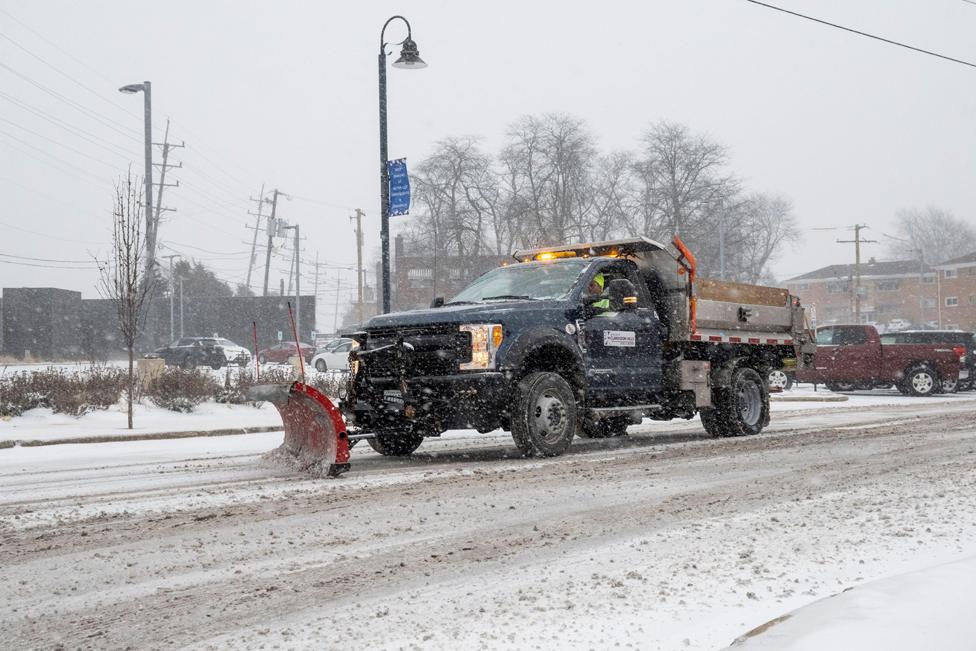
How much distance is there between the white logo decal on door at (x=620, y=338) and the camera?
35.6ft

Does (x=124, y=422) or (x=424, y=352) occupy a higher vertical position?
(x=424, y=352)

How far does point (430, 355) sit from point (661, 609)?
5.55 meters

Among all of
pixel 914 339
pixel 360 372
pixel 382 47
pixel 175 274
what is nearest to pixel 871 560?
pixel 360 372

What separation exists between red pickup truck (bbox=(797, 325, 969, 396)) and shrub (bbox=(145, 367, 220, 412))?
14445mm

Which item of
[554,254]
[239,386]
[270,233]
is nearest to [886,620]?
[554,254]

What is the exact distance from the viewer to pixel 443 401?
9461 millimetres

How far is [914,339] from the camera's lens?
2539 centimetres

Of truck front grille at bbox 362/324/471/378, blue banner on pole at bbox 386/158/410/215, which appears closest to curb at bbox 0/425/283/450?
blue banner on pole at bbox 386/158/410/215

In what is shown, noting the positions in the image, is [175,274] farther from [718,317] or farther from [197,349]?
[718,317]

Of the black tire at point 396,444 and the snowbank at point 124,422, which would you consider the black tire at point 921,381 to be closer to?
the snowbank at point 124,422

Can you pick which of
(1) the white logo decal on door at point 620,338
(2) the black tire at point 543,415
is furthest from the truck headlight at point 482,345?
(1) the white logo decal on door at point 620,338

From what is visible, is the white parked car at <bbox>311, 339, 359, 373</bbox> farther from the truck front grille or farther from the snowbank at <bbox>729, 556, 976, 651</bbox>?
the snowbank at <bbox>729, 556, 976, 651</bbox>

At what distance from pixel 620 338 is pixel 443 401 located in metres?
2.55

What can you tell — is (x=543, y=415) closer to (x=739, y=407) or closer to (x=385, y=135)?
(x=739, y=407)
